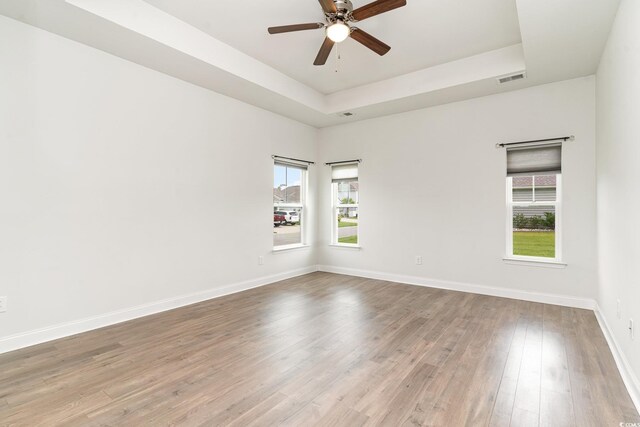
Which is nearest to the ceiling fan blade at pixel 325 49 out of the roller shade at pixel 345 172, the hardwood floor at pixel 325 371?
the roller shade at pixel 345 172

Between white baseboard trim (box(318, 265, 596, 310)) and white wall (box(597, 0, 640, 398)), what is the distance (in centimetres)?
52

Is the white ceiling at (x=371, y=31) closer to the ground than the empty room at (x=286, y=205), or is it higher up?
higher up

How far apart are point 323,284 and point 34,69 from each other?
4241 mm

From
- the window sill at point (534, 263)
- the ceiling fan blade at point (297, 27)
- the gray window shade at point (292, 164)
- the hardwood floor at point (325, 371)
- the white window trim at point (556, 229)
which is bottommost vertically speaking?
the hardwood floor at point (325, 371)

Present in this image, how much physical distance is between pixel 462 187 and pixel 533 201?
0.90 metres

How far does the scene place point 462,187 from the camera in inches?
184

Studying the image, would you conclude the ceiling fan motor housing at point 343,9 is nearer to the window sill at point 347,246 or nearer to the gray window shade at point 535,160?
the gray window shade at point 535,160

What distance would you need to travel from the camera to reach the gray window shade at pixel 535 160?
403 centimetres

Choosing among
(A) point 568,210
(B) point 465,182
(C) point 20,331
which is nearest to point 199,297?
(C) point 20,331

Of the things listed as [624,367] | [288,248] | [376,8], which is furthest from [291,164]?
[624,367]

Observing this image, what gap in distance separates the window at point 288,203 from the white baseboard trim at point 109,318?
1.03 m

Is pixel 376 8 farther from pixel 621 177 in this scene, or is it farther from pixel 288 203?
pixel 288 203

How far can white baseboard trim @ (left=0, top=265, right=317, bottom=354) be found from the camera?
2736 millimetres

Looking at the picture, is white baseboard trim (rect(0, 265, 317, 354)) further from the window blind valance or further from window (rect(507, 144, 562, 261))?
window (rect(507, 144, 562, 261))
